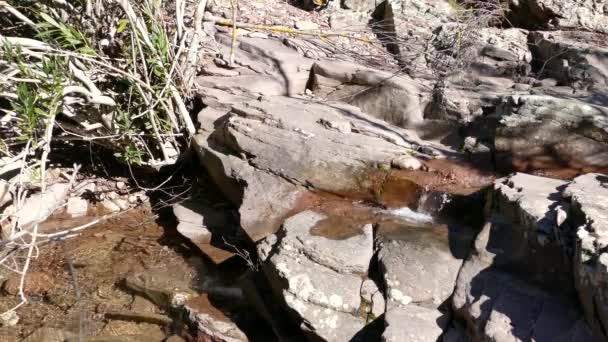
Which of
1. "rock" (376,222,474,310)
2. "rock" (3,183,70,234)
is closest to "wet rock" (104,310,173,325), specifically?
"rock" (3,183,70,234)

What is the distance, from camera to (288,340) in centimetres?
388

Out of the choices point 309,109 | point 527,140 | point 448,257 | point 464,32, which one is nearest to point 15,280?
point 309,109

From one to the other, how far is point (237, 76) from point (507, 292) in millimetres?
3903

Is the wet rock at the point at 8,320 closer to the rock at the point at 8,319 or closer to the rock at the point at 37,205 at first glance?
the rock at the point at 8,319

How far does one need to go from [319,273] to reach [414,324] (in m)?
0.66

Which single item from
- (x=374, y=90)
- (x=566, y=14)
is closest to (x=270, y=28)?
(x=374, y=90)

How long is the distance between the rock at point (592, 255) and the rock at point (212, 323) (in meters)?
2.04

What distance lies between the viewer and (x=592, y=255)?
2.95 metres

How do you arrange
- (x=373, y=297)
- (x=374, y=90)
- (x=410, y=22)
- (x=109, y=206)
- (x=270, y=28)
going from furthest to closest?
(x=410, y=22) < (x=270, y=28) < (x=374, y=90) < (x=109, y=206) < (x=373, y=297)

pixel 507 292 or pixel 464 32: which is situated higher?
pixel 464 32

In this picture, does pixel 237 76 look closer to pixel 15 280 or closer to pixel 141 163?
pixel 141 163

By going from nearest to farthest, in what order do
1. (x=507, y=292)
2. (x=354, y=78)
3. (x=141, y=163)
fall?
1. (x=507, y=292)
2. (x=141, y=163)
3. (x=354, y=78)

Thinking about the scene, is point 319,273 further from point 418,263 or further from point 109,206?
point 109,206

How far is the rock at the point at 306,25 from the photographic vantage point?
296 inches
